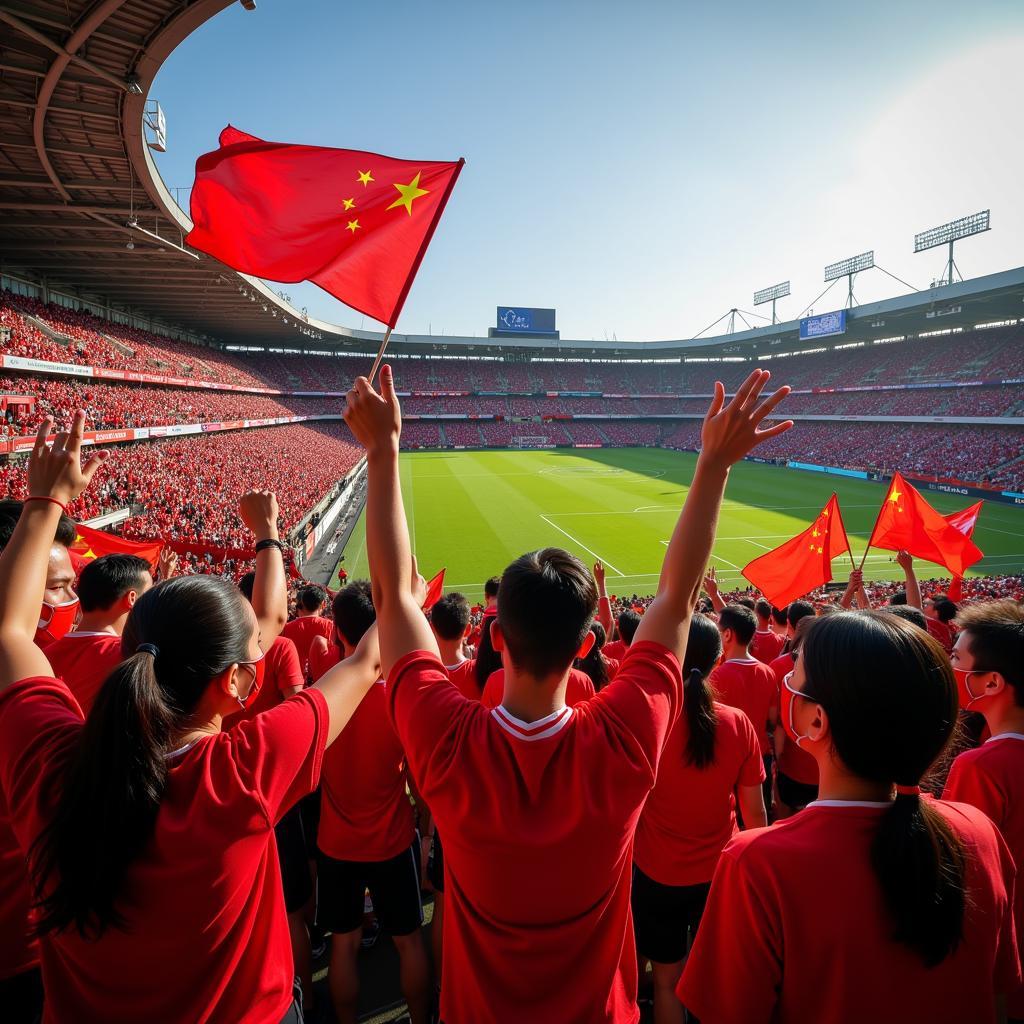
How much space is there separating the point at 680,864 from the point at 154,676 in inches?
111

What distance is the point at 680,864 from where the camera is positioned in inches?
121

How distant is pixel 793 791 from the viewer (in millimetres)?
4660

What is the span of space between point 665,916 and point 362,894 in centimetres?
167

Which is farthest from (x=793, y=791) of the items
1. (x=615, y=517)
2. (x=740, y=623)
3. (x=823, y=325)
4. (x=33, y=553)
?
(x=823, y=325)

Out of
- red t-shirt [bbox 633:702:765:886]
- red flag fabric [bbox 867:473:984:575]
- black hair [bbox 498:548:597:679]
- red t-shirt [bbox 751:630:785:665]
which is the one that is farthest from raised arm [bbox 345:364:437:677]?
red flag fabric [bbox 867:473:984:575]

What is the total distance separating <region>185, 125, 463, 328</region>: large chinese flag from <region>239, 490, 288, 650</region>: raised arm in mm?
1731

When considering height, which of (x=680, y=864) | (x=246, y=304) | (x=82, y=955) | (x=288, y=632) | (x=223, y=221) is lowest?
(x=680, y=864)

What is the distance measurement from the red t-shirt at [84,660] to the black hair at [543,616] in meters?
2.33

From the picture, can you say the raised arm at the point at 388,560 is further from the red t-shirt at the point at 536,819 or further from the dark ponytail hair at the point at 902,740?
the dark ponytail hair at the point at 902,740

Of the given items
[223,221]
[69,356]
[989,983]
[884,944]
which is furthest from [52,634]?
[69,356]

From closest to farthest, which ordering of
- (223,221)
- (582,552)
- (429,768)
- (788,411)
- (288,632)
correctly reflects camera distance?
(429,768), (223,221), (288,632), (582,552), (788,411)

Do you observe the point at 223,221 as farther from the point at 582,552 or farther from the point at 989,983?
the point at 582,552

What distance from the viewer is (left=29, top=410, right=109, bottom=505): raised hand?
208cm

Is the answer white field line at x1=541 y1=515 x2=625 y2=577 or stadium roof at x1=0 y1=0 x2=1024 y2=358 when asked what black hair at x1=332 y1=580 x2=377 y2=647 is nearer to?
stadium roof at x1=0 y1=0 x2=1024 y2=358
